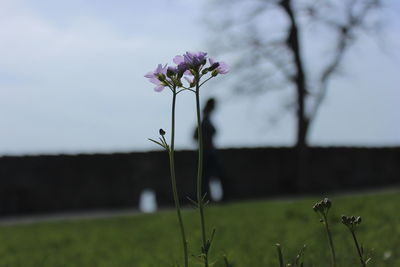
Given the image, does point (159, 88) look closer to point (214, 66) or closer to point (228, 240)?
point (214, 66)

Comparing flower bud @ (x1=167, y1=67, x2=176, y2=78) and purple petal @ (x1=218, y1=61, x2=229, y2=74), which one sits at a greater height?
purple petal @ (x1=218, y1=61, x2=229, y2=74)

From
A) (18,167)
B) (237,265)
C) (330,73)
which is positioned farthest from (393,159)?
(237,265)

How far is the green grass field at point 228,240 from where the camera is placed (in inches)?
227

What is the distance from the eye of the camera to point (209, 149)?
15648mm

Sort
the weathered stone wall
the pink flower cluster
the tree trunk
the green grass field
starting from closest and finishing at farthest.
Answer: the pink flower cluster
the green grass field
the weathered stone wall
the tree trunk

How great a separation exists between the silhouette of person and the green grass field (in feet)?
10.1

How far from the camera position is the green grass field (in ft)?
18.9

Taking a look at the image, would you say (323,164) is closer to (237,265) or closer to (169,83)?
(237,265)

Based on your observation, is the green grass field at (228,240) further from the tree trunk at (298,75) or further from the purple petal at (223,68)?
the tree trunk at (298,75)

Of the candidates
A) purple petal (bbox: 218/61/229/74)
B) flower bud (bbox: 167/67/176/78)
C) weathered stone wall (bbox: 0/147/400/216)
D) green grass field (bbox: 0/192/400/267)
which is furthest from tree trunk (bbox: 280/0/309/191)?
flower bud (bbox: 167/67/176/78)

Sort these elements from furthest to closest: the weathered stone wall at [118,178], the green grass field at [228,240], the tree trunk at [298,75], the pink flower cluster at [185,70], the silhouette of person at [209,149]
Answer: the tree trunk at [298,75] < the weathered stone wall at [118,178] < the silhouette of person at [209,149] < the green grass field at [228,240] < the pink flower cluster at [185,70]

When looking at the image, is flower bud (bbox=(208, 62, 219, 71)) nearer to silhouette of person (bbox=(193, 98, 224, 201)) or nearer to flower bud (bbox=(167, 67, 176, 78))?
flower bud (bbox=(167, 67, 176, 78))

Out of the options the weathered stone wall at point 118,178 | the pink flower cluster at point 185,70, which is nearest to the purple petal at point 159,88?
the pink flower cluster at point 185,70

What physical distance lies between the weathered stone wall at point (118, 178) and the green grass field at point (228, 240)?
675cm
